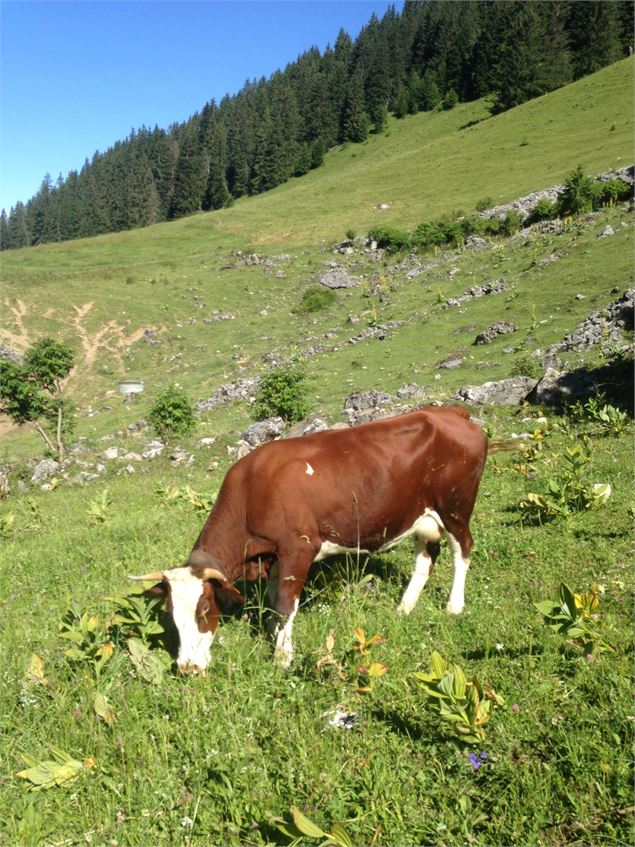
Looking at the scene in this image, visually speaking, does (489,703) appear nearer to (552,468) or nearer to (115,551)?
(115,551)

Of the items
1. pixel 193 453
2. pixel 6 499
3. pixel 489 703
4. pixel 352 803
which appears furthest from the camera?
pixel 193 453

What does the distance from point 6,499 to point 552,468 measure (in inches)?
602

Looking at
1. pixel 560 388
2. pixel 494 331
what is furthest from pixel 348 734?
pixel 494 331

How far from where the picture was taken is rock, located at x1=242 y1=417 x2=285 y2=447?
18511 mm

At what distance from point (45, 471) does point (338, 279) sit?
30.8m

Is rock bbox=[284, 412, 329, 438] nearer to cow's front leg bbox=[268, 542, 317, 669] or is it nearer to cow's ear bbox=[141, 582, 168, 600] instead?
cow's front leg bbox=[268, 542, 317, 669]

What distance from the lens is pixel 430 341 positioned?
1085 inches

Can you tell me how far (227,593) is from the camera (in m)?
4.69

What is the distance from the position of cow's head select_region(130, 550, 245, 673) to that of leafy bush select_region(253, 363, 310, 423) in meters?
15.5

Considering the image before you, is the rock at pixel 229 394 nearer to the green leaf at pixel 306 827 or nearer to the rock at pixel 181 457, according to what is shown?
the rock at pixel 181 457

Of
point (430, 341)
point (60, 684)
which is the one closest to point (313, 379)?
point (430, 341)

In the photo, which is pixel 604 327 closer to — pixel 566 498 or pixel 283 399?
pixel 283 399

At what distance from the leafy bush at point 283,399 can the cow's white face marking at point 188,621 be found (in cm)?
1568

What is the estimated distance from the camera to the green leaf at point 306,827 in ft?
8.72
